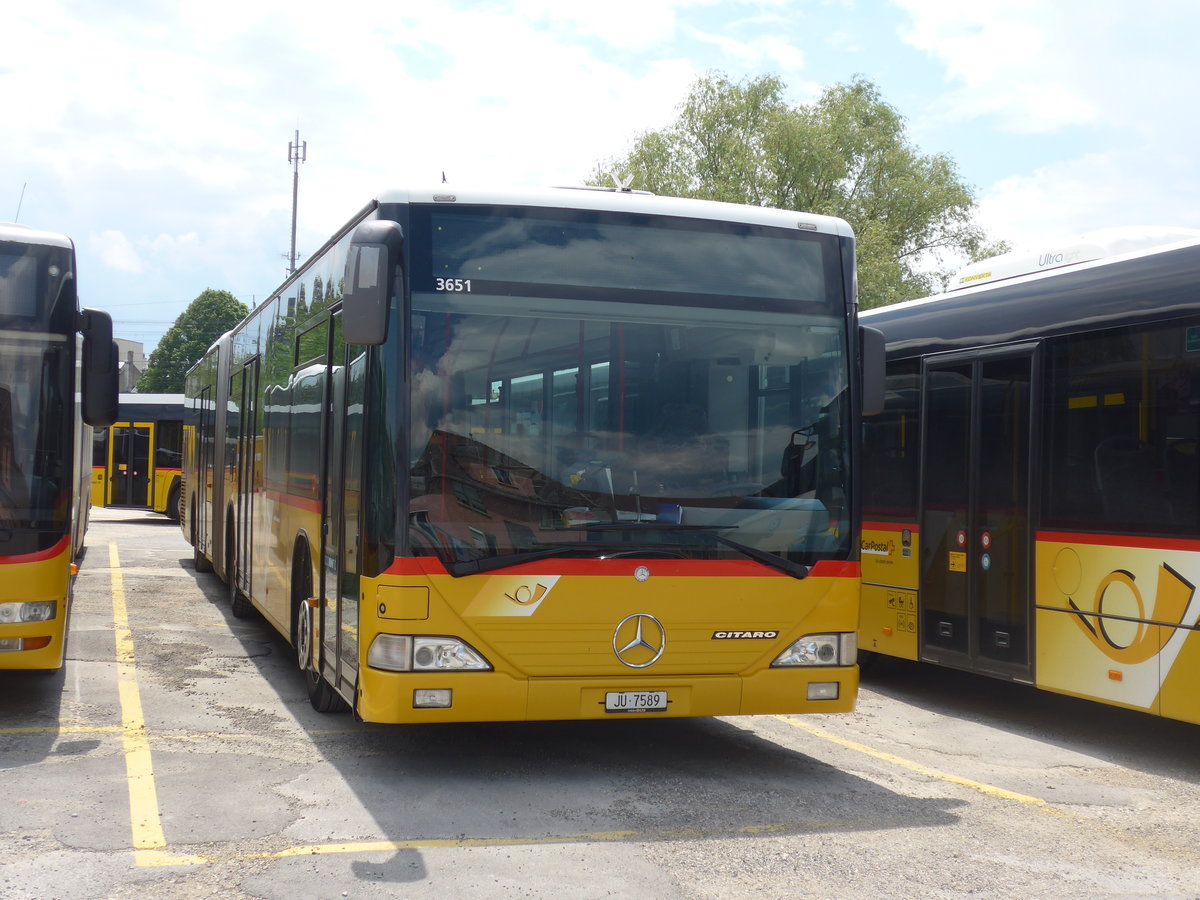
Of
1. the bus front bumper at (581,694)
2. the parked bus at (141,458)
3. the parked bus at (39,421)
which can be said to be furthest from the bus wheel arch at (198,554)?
the bus front bumper at (581,694)

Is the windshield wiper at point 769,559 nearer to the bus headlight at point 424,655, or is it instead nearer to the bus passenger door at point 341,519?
the bus headlight at point 424,655

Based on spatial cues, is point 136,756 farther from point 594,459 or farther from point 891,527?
point 891,527

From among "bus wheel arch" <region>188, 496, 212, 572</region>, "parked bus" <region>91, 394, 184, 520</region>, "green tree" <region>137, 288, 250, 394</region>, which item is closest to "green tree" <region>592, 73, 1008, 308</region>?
"parked bus" <region>91, 394, 184, 520</region>

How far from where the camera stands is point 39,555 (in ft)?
25.4

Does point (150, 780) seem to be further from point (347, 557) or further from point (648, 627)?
point (648, 627)

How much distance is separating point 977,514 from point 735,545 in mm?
3073

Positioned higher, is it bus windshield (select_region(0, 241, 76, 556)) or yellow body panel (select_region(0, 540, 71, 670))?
bus windshield (select_region(0, 241, 76, 556))

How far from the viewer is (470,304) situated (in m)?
6.54

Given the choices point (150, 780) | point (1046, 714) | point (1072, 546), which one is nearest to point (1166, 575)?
point (1072, 546)

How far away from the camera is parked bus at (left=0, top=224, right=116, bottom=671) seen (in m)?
7.70

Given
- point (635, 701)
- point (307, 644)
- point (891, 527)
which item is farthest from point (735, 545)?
point (891, 527)

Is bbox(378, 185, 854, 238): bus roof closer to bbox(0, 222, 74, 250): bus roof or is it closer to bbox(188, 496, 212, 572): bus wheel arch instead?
bbox(0, 222, 74, 250): bus roof

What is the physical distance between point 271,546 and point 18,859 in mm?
5222

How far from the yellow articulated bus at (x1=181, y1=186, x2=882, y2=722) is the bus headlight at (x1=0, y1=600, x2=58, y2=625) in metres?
1.80
